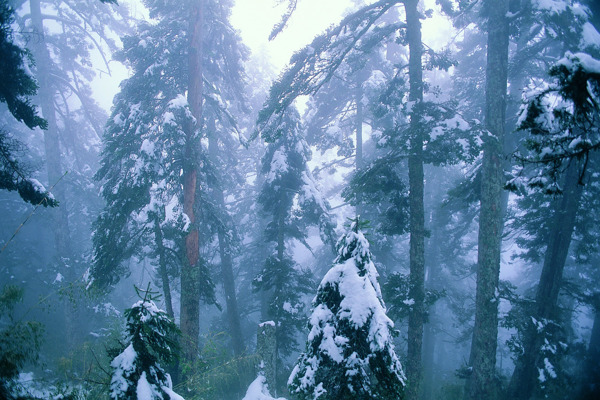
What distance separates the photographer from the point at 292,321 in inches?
473

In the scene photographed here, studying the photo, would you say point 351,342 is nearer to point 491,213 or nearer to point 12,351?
point 12,351

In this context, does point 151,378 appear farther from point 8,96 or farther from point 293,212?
point 293,212

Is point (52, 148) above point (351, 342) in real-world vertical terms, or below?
above

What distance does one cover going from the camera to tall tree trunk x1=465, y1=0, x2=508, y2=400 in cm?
768

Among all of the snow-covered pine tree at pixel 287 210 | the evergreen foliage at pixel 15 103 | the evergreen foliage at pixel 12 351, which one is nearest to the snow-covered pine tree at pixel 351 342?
the evergreen foliage at pixel 12 351

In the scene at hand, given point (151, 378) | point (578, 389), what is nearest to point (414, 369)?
point (151, 378)

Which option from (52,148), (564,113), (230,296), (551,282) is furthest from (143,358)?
(52,148)

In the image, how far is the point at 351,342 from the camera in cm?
337

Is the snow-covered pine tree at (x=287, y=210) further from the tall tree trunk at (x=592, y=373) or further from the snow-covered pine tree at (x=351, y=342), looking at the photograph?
the tall tree trunk at (x=592, y=373)

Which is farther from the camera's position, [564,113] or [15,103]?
[15,103]

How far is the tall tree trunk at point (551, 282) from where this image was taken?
8938 mm

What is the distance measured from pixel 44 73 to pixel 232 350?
65.4ft

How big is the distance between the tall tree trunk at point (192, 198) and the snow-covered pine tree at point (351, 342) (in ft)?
22.9

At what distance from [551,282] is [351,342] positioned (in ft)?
30.6
